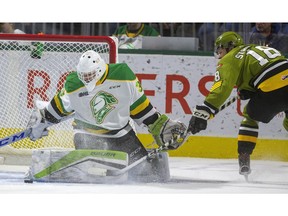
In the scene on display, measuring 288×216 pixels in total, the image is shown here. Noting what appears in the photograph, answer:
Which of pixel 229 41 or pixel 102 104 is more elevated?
pixel 229 41

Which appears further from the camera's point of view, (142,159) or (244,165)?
(244,165)

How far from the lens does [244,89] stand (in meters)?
7.20

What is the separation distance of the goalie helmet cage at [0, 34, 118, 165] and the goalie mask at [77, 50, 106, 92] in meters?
0.79

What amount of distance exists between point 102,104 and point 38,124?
0.50 metres

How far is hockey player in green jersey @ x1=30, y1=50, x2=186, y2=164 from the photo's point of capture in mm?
Answer: 6934

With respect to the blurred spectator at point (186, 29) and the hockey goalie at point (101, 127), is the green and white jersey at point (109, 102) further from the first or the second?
the blurred spectator at point (186, 29)

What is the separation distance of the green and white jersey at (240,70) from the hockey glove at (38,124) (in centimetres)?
107

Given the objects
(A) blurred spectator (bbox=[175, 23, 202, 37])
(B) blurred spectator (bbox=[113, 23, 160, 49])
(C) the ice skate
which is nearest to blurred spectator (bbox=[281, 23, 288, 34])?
(A) blurred spectator (bbox=[175, 23, 202, 37])

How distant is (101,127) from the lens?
7004 mm

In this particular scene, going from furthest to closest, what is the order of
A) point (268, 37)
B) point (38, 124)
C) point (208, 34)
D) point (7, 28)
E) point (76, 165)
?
point (208, 34), point (7, 28), point (268, 37), point (38, 124), point (76, 165)

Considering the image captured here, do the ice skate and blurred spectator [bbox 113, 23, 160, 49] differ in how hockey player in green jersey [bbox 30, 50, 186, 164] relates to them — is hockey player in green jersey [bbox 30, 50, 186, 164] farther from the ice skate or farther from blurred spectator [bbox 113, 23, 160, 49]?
blurred spectator [bbox 113, 23, 160, 49]

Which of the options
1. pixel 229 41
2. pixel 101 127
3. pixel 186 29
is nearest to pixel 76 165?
pixel 101 127

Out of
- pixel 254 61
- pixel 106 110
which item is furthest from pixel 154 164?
pixel 254 61

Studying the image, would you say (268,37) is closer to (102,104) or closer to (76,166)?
(102,104)
